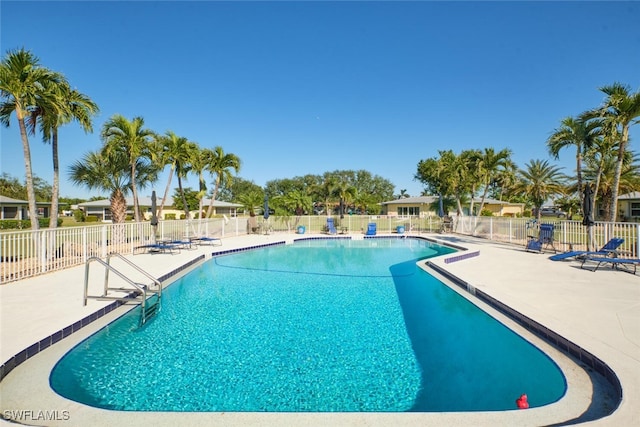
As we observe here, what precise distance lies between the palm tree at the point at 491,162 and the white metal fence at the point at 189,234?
11.9 feet

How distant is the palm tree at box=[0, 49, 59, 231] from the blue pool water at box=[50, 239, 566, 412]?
6.23 m

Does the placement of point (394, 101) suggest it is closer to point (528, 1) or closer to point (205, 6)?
point (528, 1)

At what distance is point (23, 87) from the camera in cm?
890

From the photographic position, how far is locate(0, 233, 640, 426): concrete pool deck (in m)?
2.46

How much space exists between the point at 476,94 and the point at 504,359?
69.1 ft

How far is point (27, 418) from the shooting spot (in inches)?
102

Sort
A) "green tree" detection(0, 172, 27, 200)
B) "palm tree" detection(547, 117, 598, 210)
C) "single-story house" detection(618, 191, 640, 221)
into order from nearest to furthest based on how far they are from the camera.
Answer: "palm tree" detection(547, 117, 598, 210) < "single-story house" detection(618, 191, 640, 221) < "green tree" detection(0, 172, 27, 200)

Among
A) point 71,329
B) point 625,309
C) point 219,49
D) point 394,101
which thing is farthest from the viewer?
point 394,101

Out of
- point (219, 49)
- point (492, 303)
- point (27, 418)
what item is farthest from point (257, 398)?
point (219, 49)

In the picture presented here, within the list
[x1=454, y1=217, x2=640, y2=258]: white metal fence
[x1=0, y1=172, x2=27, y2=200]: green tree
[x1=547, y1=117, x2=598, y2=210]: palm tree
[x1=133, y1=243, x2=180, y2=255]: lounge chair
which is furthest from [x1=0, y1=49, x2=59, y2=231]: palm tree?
[x1=0, y1=172, x2=27, y2=200]: green tree

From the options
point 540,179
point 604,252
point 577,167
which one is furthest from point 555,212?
point 604,252

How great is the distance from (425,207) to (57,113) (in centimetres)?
3003

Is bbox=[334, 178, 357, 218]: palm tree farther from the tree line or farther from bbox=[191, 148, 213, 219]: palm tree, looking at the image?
bbox=[191, 148, 213, 219]: palm tree

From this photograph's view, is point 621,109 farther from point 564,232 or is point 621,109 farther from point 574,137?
point 564,232
